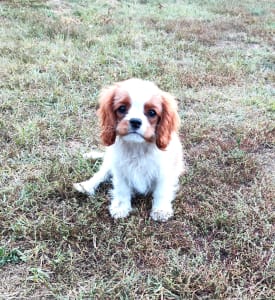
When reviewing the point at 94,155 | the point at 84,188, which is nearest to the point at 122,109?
the point at 84,188

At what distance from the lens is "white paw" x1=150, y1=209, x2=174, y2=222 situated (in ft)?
10.6

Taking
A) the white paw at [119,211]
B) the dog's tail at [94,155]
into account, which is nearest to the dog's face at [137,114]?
the white paw at [119,211]

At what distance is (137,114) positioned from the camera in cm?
291

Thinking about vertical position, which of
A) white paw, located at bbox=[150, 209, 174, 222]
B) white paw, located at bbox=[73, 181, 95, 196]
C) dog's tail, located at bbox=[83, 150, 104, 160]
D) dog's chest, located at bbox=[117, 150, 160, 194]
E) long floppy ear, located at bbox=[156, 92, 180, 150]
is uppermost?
long floppy ear, located at bbox=[156, 92, 180, 150]

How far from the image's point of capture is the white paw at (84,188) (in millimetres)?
3479

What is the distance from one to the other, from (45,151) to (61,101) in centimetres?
112

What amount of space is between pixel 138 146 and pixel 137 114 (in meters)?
0.34

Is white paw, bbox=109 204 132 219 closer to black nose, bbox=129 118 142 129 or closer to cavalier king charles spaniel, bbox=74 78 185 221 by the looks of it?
cavalier king charles spaniel, bbox=74 78 185 221

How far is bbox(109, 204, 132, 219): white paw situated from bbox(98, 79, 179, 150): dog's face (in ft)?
1.53

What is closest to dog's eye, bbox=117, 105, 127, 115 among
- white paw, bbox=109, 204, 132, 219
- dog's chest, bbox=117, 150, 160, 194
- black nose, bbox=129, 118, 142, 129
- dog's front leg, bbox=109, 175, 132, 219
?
black nose, bbox=129, 118, 142, 129

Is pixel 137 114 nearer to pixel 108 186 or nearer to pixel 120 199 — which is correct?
pixel 120 199

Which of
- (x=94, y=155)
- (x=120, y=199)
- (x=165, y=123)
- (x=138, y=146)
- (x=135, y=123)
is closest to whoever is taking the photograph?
(x=135, y=123)

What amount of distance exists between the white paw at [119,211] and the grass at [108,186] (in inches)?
2.0

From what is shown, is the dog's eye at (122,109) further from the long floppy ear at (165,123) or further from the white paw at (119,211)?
the white paw at (119,211)
